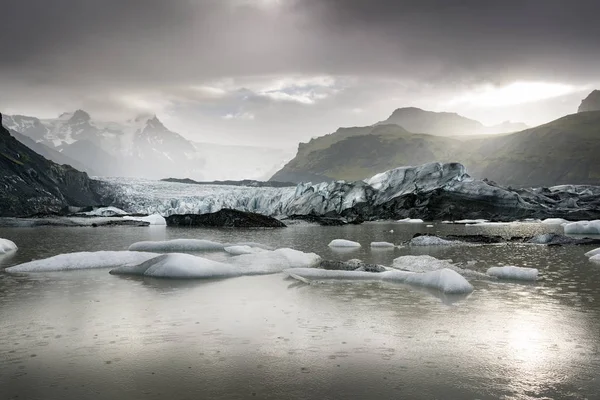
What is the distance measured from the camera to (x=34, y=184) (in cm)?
5744

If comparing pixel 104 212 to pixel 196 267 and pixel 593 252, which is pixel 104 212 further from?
pixel 593 252

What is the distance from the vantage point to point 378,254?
61.7 ft

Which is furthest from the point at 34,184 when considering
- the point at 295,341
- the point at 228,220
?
the point at 295,341

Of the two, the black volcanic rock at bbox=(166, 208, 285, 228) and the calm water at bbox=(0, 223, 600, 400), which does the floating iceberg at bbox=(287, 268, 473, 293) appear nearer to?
the calm water at bbox=(0, 223, 600, 400)

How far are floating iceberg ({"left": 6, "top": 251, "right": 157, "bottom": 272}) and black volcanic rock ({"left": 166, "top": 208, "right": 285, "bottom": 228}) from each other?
26.3m

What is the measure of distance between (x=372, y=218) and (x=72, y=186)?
4398 cm

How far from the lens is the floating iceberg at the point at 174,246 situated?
1942 centimetres

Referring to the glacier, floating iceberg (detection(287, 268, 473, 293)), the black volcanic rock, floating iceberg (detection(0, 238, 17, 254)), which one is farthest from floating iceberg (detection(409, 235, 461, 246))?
the glacier

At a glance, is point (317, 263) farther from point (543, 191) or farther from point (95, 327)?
point (543, 191)

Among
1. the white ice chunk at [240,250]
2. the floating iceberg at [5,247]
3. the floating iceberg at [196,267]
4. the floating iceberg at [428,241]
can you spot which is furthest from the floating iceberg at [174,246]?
the floating iceberg at [428,241]

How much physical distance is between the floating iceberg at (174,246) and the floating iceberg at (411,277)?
26.7ft

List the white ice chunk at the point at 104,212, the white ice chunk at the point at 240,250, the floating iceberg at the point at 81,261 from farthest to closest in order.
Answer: the white ice chunk at the point at 104,212, the white ice chunk at the point at 240,250, the floating iceberg at the point at 81,261

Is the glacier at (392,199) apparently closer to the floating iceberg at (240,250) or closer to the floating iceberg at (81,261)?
the floating iceberg at (240,250)

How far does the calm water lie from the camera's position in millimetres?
4961
